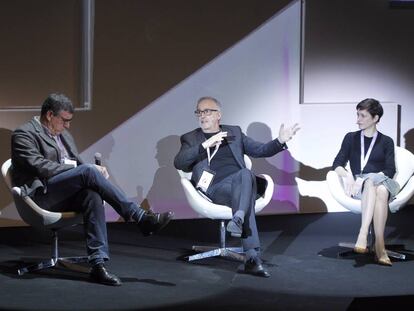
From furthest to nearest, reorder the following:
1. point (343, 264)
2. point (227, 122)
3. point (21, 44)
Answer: point (227, 122), point (21, 44), point (343, 264)

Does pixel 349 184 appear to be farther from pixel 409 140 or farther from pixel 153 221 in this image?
pixel 409 140

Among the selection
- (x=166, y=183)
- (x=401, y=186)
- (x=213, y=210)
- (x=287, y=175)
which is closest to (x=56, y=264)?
(x=213, y=210)

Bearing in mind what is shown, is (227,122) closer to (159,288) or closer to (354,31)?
(354,31)

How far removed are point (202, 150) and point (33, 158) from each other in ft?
4.20

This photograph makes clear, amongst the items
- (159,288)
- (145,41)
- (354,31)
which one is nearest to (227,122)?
(145,41)

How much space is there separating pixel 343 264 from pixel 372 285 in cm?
→ 64

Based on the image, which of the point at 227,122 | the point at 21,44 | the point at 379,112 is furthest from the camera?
the point at 227,122

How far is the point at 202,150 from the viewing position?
6.36m

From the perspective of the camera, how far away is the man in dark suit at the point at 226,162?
6.04 m

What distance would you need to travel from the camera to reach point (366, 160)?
265 inches

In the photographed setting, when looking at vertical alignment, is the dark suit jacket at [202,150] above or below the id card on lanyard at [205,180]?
above

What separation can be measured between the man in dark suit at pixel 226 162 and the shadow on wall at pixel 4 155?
1743 millimetres

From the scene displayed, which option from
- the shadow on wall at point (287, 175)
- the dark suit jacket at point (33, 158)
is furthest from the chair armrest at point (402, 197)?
the dark suit jacket at point (33, 158)

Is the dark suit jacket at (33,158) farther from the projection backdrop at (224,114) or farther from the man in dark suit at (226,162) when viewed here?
the projection backdrop at (224,114)
